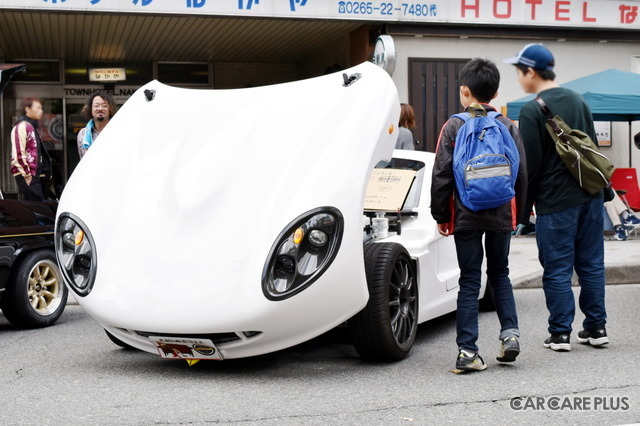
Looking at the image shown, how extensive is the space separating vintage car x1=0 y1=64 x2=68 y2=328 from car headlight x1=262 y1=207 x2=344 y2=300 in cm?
277

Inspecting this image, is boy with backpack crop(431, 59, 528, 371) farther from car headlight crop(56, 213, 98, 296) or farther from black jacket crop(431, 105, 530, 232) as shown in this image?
car headlight crop(56, 213, 98, 296)

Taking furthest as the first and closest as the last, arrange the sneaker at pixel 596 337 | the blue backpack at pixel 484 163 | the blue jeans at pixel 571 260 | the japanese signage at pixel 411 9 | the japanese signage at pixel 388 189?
the japanese signage at pixel 411 9 < the japanese signage at pixel 388 189 < the sneaker at pixel 596 337 < the blue jeans at pixel 571 260 < the blue backpack at pixel 484 163

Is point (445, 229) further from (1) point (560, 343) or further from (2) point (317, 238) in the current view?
(1) point (560, 343)

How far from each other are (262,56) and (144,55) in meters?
2.32

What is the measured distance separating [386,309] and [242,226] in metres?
0.94

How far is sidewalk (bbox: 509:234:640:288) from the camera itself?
352 inches

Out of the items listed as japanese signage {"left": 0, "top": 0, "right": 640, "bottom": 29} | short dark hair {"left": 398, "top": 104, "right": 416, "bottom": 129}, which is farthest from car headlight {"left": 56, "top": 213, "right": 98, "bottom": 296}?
japanese signage {"left": 0, "top": 0, "right": 640, "bottom": 29}

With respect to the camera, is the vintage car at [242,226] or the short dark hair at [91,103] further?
the short dark hair at [91,103]

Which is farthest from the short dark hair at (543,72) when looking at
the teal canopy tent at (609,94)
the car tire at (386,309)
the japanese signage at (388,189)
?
the teal canopy tent at (609,94)

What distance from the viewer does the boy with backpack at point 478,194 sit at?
15.9 feet

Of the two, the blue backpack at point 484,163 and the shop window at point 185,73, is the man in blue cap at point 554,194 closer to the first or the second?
the blue backpack at point 484,163

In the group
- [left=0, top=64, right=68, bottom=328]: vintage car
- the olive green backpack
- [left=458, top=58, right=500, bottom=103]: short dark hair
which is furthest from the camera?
[left=0, top=64, right=68, bottom=328]: vintage car

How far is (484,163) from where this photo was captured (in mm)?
4820

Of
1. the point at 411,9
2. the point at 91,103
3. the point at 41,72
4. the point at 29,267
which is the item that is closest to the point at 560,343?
the point at 29,267
